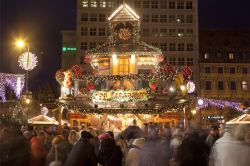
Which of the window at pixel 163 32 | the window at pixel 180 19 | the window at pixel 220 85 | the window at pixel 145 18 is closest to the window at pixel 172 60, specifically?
the window at pixel 163 32

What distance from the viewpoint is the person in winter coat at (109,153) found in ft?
38.4

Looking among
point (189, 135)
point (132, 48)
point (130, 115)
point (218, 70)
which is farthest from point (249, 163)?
point (218, 70)

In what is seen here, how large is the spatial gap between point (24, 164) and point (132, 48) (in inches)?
1145

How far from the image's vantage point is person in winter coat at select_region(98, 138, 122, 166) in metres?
11.7

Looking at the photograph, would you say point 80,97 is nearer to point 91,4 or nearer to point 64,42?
point 91,4

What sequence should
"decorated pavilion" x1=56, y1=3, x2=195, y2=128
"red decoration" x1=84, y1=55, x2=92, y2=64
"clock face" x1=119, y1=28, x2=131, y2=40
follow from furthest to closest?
"red decoration" x1=84, y1=55, x2=92, y2=64 → "clock face" x1=119, y1=28, x2=131, y2=40 → "decorated pavilion" x1=56, y1=3, x2=195, y2=128

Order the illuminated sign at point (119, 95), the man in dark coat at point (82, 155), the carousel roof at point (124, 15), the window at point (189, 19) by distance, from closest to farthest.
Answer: the man in dark coat at point (82, 155)
the illuminated sign at point (119, 95)
the carousel roof at point (124, 15)
the window at point (189, 19)

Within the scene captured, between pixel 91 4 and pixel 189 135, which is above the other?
pixel 91 4

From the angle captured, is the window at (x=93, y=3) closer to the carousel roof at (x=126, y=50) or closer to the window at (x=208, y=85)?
the window at (x=208, y=85)

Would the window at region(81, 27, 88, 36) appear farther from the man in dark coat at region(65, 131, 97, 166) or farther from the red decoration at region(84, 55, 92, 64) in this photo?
the man in dark coat at region(65, 131, 97, 166)

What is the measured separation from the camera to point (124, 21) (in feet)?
133

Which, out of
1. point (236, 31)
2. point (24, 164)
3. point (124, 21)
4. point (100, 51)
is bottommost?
point (24, 164)

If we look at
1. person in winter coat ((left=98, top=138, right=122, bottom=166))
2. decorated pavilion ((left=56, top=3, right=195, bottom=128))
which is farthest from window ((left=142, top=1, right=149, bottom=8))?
person in winter coat ((left=98, top=138, right=122, bottom=166))

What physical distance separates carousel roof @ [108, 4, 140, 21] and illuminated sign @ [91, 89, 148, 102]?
320 inches
